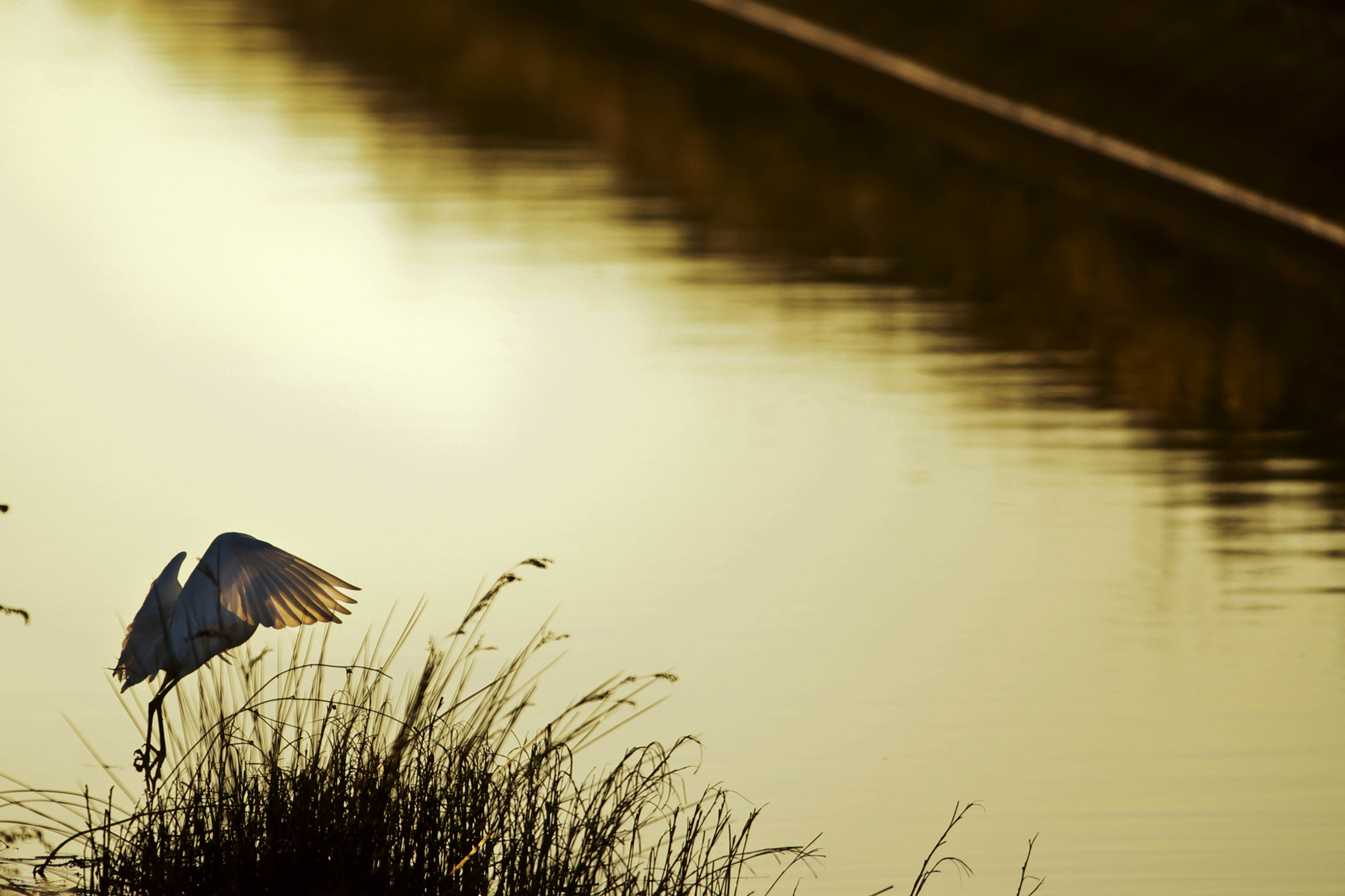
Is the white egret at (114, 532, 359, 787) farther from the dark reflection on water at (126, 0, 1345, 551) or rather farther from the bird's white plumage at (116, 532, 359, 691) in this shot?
the dark reflection on water at (126, 0, 1345, 551)

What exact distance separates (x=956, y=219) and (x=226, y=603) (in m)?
9.63

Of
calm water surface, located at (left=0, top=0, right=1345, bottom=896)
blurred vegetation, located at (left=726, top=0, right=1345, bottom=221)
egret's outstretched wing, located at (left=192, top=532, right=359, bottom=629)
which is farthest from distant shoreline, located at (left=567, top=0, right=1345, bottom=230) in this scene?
egret's outstretched wing, located at (left=192, top=532, right=359, bottom=629)

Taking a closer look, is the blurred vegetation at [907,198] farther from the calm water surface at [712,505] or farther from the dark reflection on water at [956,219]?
the calm water surface at [712,505]

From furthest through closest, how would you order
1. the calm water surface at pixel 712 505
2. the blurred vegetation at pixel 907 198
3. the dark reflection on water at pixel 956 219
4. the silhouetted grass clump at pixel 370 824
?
the blurred vegetation at pixel 907 198, the dark reflection on water at pixel 956 219, the calm water surface at pixel 712 505, the silhouetted grass clump at pixel 370 824

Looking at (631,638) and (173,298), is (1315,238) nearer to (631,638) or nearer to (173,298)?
(173,298)

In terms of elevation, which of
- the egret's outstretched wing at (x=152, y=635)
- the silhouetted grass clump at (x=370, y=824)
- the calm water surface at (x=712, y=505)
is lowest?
the silhouetted grass clump at (x=370, y=824)

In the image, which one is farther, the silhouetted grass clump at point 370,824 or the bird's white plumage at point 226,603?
the silhouetted grass clump at point 370,824

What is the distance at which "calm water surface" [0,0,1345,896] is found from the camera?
6219mm

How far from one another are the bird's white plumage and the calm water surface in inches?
60.1

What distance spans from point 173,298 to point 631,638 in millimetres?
5355

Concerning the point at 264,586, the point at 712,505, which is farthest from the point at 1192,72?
the point at 264,586

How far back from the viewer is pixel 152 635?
179 inches

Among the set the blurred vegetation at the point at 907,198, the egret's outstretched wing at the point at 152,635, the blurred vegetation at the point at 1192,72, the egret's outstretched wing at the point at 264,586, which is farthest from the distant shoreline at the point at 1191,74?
the egret's outstretched wing at the point at 152,635

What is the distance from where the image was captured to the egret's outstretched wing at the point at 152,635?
4.48 metres
